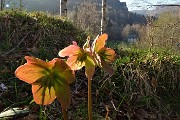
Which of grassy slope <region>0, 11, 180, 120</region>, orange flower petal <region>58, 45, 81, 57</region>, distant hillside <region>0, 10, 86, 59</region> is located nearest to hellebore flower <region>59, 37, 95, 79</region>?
orange flower petal <region>58, 45, 81, 57</region>

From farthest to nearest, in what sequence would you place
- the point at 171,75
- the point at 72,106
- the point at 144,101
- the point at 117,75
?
the point at 171,75
the point at 117,75
the point at 144,101
the point at 72,106

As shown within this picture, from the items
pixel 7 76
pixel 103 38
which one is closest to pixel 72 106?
pixel 7 76

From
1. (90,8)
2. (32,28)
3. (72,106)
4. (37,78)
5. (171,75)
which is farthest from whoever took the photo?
(90,8)

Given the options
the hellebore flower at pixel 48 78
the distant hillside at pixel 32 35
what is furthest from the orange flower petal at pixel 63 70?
the distant hillside at pixel 32 35

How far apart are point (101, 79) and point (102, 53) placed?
2.42m

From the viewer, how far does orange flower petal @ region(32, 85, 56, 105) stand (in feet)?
2.21

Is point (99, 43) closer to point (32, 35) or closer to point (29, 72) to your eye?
point (29, 72)

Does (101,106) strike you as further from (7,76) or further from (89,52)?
(89,52)

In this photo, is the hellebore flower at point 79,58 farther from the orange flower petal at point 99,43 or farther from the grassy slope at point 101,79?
the grassy slope at point 101,79

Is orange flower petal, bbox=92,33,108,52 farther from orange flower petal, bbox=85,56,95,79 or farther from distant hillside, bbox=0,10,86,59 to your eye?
distant hillside, bbox=0,10,86,59

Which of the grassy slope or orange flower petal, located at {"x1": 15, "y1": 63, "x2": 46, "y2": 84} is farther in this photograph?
the grassy slope

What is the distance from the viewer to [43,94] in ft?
2.23

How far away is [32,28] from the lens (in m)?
4.00

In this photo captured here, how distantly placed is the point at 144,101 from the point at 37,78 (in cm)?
251
